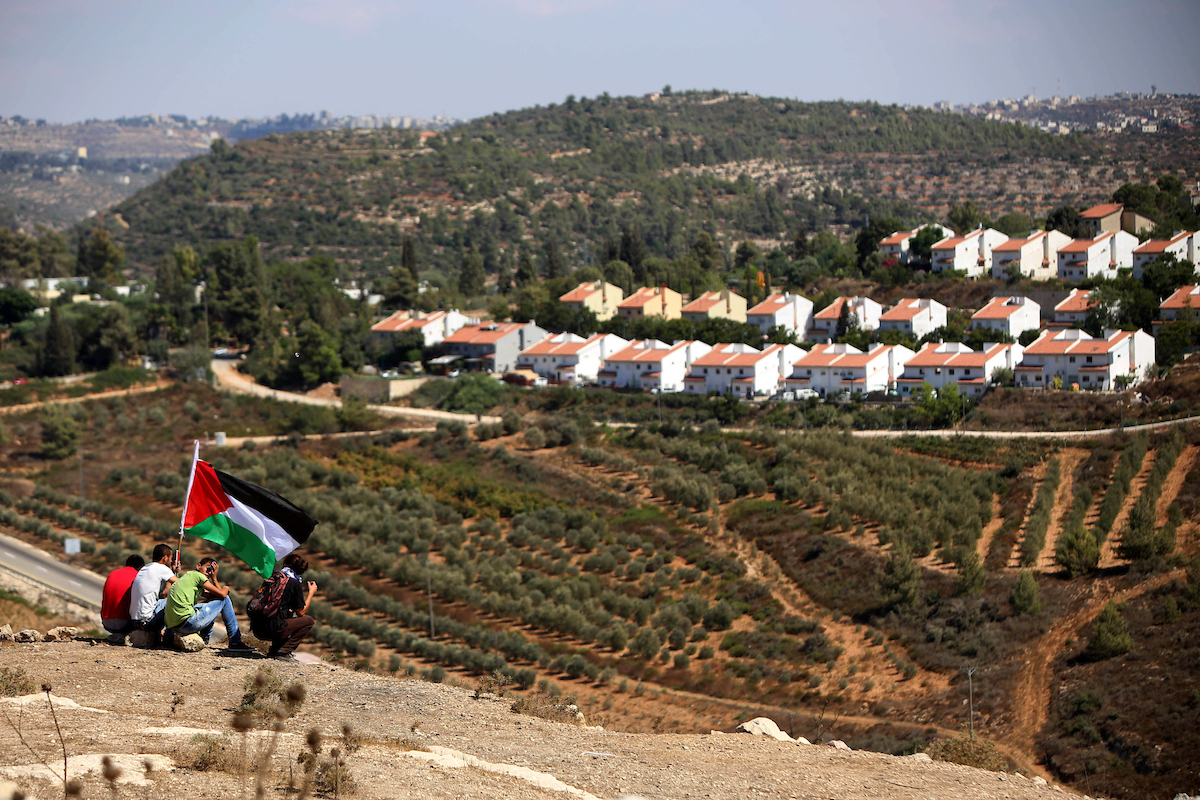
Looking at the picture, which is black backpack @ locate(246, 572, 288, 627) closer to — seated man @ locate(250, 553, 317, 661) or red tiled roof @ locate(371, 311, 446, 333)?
seated man @ locate(250, 553, 317, 661)

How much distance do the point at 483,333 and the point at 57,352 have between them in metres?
21.7

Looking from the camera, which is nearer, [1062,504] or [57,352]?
[1062,504]

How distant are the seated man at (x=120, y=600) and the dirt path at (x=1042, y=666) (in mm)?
17141

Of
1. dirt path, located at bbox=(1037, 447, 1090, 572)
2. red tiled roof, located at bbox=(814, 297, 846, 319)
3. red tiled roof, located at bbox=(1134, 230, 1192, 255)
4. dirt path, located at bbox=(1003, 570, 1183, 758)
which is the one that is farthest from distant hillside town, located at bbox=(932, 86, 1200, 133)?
dirt path, located at bbox=(1003, 570, 1183, 758)

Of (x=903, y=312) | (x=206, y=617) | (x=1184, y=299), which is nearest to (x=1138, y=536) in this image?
(x=1184, y=299)

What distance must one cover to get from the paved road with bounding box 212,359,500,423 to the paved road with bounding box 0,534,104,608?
835 inches

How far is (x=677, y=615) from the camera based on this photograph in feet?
101

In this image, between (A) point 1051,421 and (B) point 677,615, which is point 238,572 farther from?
(A) point 1051,421

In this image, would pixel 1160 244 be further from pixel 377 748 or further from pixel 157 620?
pixel 377 748

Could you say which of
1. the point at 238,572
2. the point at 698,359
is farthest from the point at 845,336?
the point at 238,572

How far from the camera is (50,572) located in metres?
31.1

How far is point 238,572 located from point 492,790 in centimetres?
2632

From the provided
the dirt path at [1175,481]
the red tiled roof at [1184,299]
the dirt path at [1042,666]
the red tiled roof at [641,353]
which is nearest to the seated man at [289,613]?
the dirt path at [1042,666]

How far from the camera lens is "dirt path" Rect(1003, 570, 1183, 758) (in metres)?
23.0
